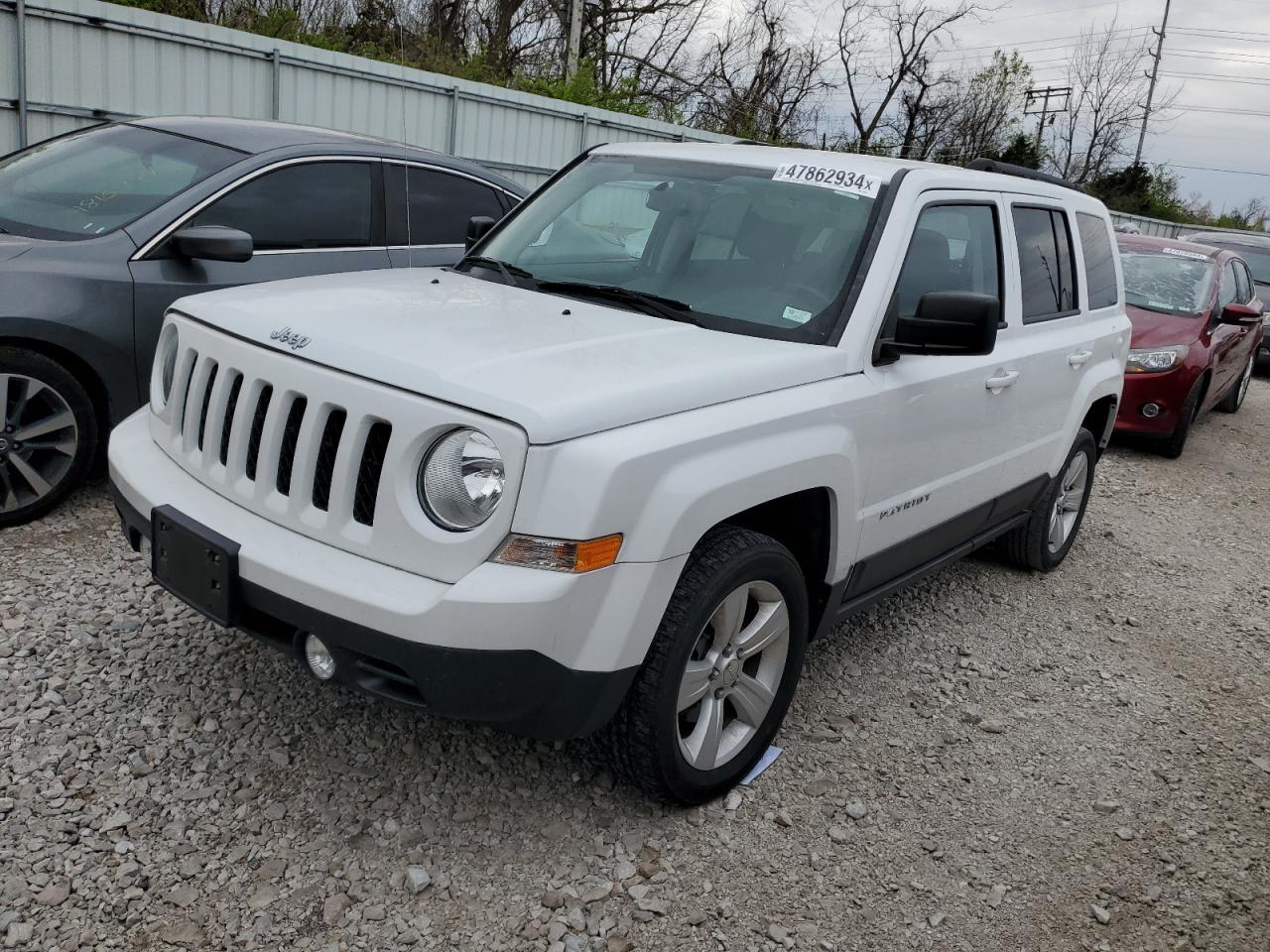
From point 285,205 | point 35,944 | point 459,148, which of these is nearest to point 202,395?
point 35,944

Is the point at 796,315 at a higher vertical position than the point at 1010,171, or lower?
lower

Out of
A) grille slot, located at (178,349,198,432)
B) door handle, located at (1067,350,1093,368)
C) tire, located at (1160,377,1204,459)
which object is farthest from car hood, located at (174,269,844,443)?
tire, located at (1160,377,1204,459)

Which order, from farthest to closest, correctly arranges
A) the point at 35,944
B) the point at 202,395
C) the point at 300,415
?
the point at 202,395, the point at 300,415, the point at 35,944

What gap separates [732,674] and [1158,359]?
6.98 m

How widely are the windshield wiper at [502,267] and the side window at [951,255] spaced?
130 centimetres

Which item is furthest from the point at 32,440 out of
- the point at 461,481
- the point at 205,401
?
the point at 461,481

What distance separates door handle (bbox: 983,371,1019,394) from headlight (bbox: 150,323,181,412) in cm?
280

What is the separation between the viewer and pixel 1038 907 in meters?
3.02

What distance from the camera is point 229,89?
11.2m

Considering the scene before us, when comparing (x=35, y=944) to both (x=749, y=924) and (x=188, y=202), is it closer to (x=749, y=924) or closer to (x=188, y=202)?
(x=749, y=924)

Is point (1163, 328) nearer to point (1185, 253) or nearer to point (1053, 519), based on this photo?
point (1185, 253)

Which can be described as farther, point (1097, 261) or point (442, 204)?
point (442, 204)

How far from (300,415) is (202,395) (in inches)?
17.2

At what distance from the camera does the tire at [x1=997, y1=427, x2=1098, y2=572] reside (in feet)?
17.5
